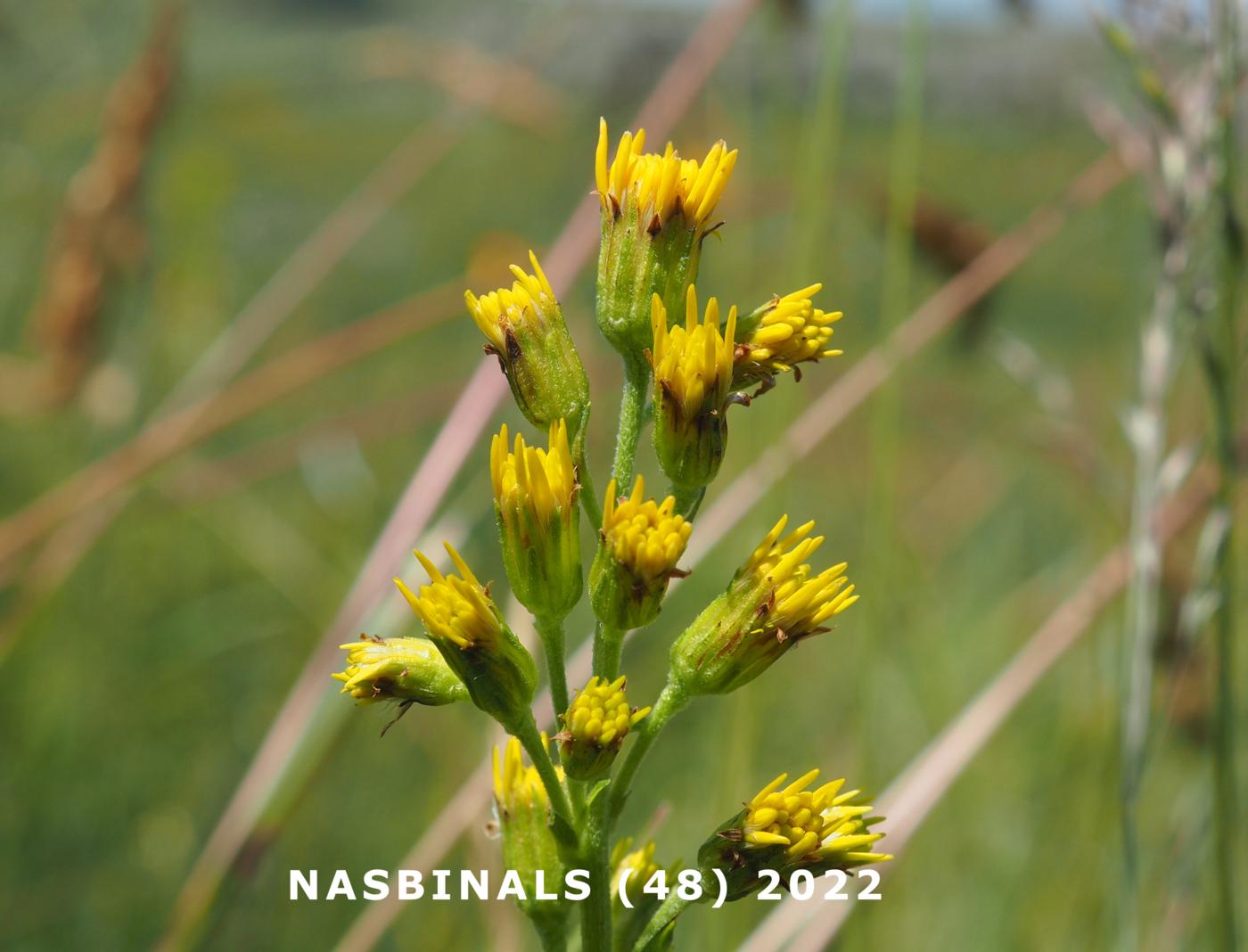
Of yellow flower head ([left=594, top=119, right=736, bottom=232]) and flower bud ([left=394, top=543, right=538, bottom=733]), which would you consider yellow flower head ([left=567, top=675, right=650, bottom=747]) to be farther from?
yellow flower head ([left=594, top=119, right=736, bottom=232])

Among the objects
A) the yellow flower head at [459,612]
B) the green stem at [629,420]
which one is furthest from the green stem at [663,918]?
the green stem at [629,420]

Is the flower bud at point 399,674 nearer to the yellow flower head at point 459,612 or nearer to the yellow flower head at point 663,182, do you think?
the yellow flower head at point 459,612

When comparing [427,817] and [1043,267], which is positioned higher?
[1043,267]

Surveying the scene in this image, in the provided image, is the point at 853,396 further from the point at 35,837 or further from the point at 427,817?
the point at 35,837

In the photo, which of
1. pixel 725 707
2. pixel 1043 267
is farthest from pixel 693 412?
pixel 1043 267

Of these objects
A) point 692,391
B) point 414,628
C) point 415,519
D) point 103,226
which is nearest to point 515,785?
point 692,391

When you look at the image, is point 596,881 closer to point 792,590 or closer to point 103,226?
point 792,590
